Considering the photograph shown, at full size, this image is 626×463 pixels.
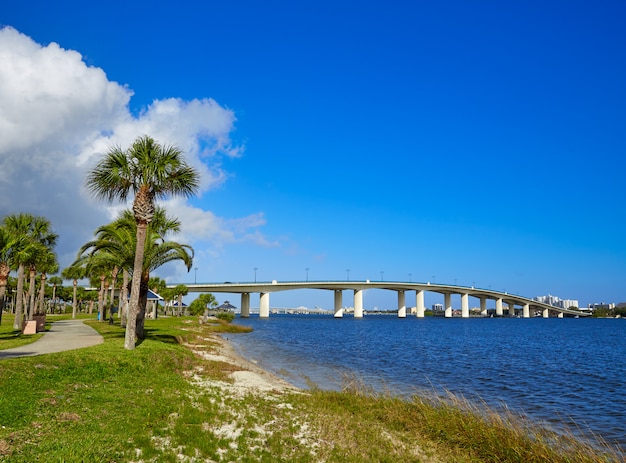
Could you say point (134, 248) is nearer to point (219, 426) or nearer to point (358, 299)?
point (219, 426)

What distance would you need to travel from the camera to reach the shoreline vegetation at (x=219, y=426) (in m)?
8.54

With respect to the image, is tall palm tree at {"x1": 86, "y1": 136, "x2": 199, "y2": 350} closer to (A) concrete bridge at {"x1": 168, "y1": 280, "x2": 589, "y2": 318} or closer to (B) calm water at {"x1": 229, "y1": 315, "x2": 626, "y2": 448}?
(B) calm water at {"x1": 229, "y1": 315, "x2": 626, "y2": 448}

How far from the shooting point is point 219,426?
10688mm

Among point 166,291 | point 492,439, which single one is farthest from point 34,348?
point 166,291

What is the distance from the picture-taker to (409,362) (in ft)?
107

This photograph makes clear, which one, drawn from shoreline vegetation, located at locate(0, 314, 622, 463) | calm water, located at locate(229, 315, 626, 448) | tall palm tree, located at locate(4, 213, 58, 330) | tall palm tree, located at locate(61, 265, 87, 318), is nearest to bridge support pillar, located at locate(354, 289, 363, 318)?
tall palm tree, located at locate(61, 265, 87, 318)

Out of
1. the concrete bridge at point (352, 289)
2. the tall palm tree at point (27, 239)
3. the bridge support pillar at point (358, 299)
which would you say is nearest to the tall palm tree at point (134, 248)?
the tall palm tree at point (27, 239)

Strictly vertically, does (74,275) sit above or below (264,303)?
above

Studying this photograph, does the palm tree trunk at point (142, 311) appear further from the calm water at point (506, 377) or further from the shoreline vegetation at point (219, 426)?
the shoreline vegetation at point (219, 426)

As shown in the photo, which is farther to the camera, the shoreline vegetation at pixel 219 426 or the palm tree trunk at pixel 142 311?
the palm tree trunk at pixel 142 311

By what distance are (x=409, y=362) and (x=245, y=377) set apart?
16.7 meters

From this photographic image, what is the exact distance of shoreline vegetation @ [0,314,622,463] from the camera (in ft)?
28.0

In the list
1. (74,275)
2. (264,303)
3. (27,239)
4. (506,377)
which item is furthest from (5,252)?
(264,303)

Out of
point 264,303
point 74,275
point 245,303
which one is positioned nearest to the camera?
point 74,275
